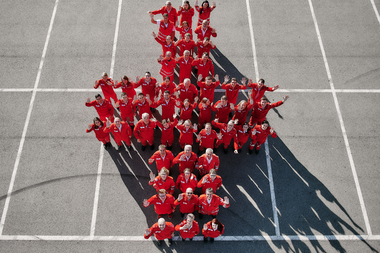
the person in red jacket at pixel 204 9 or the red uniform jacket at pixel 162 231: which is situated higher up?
the person in red jacket at pixel 204 9

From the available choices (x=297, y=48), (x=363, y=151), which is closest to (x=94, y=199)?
(x=363, y=151)

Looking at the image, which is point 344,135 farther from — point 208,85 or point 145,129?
point 145,129

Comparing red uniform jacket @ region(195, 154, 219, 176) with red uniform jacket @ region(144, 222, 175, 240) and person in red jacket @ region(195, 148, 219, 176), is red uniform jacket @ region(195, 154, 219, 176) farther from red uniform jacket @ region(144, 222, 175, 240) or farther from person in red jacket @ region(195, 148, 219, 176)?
red uniform jacket @ region(144, 222, 175, 240)

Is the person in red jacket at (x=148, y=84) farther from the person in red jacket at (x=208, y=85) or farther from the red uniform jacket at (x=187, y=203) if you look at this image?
the red uniform jacket at (x=187, y=203)

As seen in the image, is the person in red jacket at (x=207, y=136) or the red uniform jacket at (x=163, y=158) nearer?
the red uniform jacket at (x=163, y=158)

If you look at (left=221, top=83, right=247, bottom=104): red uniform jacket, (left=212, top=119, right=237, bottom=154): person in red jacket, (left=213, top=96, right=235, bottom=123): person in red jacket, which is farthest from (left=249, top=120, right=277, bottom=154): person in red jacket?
(left=221, top=83, right=247, bottom=104): red uniform jacket

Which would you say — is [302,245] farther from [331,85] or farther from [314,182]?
[331,85]

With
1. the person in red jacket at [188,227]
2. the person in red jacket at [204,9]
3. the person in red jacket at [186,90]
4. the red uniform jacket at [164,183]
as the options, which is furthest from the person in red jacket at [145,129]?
the person in red jacket at [204,9]

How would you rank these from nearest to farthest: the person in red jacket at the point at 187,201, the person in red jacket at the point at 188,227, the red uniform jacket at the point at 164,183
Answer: the person in red jacket at the point at 188,227, the person in red jacket at the point at 187,201, the red uniform jacket at the point at 164,183
